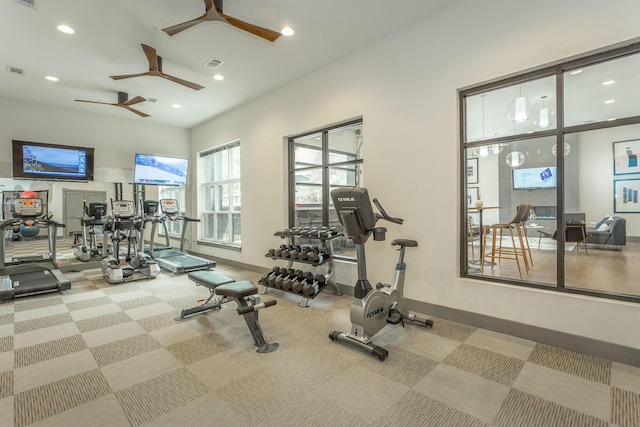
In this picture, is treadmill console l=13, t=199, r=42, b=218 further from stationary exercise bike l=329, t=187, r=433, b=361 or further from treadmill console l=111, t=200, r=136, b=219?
stationary exercise bike l=329, t=187, r=433, b=361

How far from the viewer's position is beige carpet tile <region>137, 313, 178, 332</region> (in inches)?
131

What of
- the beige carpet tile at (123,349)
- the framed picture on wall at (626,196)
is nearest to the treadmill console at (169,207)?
the beige carpet tile at (123,349)

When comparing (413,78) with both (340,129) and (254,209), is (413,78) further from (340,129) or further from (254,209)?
(254,209)

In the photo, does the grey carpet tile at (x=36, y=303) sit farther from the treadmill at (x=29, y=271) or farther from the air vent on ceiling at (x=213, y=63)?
the air vent on ceiling at (x=213, y=63)

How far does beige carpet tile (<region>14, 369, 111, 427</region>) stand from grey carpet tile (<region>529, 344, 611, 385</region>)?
3.47 meters

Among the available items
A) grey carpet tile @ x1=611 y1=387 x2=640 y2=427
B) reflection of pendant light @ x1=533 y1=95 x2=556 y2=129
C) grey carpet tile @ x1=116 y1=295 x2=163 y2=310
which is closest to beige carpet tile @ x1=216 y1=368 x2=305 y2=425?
grey carpet tile @ x1=611 y1=387 x2=640 y2=427

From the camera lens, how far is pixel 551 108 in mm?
3215

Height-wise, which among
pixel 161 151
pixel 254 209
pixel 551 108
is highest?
pixel 161 151

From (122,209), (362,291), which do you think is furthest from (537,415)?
(122,209)

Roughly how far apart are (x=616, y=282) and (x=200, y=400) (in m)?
4.00

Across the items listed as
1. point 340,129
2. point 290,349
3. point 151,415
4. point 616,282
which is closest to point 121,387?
point 151,415

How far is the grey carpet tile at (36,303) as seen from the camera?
3.96 m

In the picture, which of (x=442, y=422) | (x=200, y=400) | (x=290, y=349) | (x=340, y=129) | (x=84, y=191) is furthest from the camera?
(x=84, y=191)

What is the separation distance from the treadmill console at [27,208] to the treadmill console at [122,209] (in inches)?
43.2
